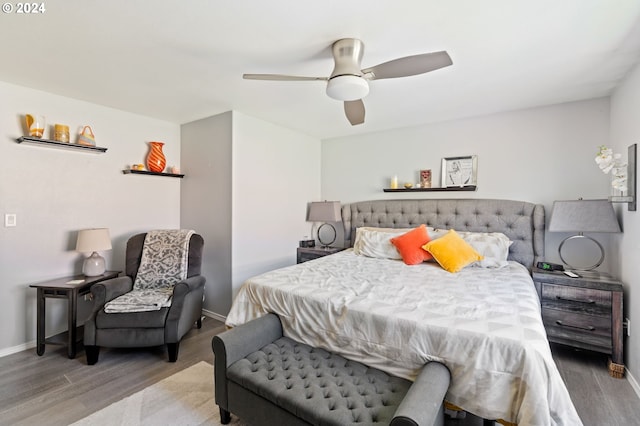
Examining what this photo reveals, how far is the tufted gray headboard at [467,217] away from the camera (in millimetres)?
3184

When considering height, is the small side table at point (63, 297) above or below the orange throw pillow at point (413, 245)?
below

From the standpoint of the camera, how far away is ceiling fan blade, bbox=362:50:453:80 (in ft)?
5.82

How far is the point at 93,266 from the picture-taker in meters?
2.98

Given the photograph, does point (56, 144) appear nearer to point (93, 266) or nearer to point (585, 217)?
point (93, 266)

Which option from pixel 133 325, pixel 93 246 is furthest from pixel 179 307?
pixel 93 246

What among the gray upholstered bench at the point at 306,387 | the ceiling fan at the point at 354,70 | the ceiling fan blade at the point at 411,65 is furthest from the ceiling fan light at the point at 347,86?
the gray upholstered bench at the point at 306,387

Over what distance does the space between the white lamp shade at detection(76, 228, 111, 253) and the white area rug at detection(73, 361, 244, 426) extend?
1.56m

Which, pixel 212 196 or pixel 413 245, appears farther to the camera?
pixel 212 196

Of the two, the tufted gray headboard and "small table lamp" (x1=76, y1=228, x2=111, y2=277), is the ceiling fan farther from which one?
"small table lamp" (x1=76, y1=228, x2=111, y2=277)

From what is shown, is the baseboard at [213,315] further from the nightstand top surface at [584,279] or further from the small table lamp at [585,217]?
the small table lamp at [585,217]

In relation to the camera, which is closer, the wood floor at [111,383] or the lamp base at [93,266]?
the wood floor at [111,383]

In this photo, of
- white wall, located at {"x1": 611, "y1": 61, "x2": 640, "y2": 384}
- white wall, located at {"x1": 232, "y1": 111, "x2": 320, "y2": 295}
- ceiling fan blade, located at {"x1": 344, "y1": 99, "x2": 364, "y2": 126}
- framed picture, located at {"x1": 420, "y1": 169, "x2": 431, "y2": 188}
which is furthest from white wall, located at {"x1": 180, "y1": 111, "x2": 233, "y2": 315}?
white wall, located at {"x1": 611, "y1": 61, "x2": 640, "y2": 384}

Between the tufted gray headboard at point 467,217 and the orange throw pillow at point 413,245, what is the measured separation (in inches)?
21.5

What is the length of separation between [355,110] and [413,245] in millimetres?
1593
